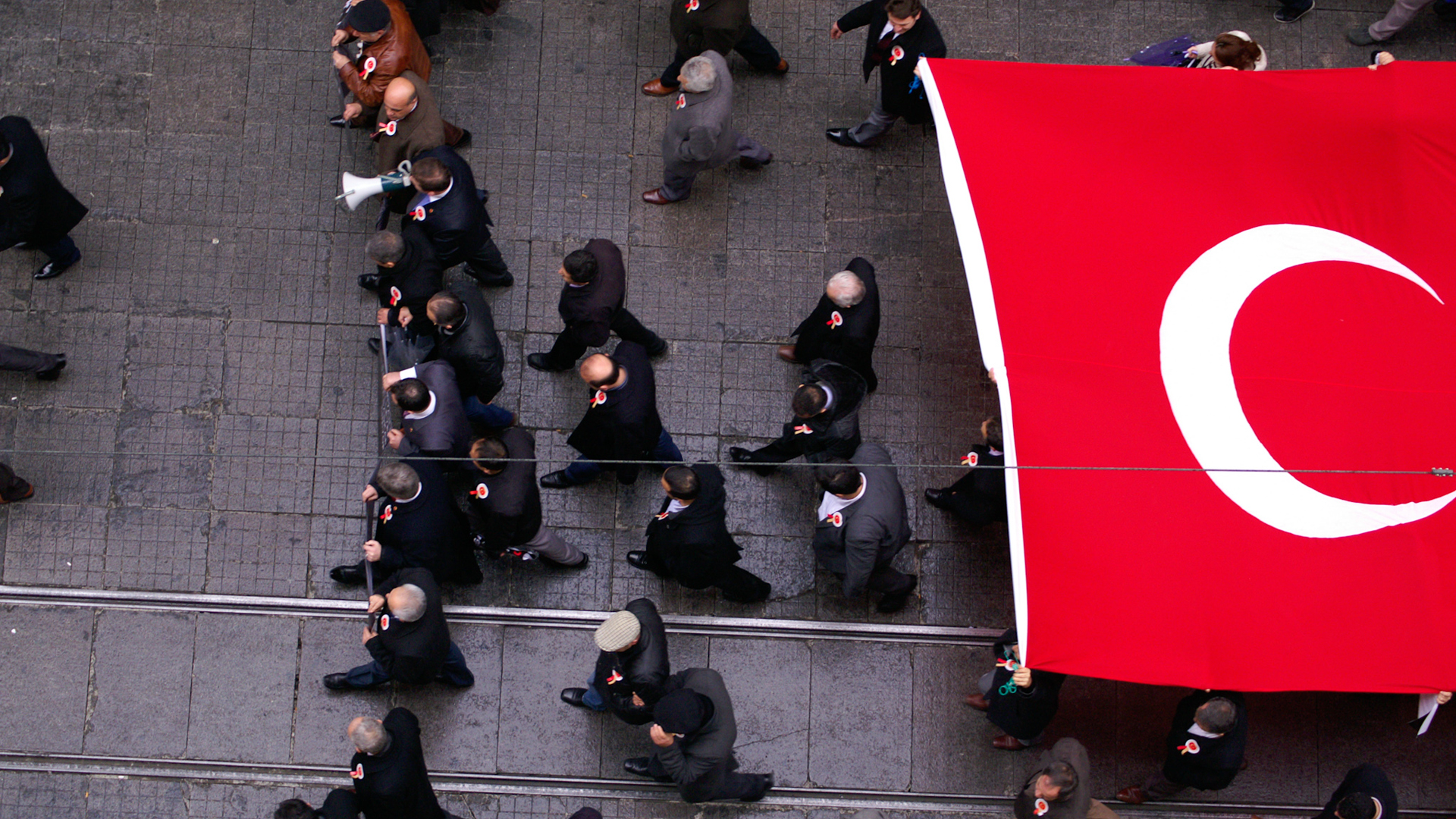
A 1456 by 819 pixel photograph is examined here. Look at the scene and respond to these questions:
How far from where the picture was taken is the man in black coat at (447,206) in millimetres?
7004

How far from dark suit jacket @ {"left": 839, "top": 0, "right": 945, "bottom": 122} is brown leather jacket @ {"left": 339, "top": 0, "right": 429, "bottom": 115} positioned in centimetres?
312

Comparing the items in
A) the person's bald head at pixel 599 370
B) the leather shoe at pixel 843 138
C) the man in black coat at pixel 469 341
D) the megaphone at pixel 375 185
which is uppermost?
the leather shoe at pixel 843 138

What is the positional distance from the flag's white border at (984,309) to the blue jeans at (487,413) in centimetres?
333

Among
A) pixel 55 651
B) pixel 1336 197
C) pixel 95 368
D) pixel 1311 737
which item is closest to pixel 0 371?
pixel 95 368

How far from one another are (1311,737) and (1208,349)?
329cm

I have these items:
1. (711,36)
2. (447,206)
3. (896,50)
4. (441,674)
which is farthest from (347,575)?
(896,50)

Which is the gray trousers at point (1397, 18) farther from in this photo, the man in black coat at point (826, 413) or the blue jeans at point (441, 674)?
the blue jeans at point (441, 674)

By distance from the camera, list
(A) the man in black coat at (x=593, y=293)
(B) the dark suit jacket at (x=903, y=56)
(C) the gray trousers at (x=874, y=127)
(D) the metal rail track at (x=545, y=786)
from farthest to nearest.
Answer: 1. (C) the gray trousers at (x=874, y=127)
2. (B) the dark suit jacket at (x=903, y=56)
3. (D) the metal rail track at (x=545, y=786)
4. (A) the man in black coat at (x=593, y=293)

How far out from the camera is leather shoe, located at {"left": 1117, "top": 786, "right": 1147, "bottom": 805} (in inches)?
289

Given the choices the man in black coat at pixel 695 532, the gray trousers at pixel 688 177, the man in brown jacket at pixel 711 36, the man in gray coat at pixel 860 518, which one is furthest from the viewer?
the gray trousers at pixel 688 177

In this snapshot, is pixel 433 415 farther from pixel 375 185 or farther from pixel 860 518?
pixel 860 518

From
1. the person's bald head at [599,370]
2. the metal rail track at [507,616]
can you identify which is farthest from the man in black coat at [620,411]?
the metal rail track at [507,616]

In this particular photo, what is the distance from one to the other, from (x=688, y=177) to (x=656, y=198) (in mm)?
383

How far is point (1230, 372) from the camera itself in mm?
6156
